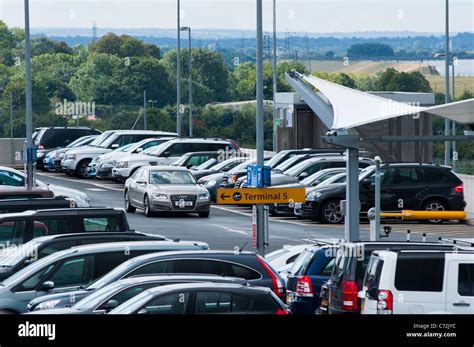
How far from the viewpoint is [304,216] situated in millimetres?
31844

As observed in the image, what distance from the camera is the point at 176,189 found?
31688 mm

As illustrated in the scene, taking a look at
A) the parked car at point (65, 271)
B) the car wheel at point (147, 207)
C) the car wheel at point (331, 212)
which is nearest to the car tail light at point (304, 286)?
the parked car at point (65, 271)

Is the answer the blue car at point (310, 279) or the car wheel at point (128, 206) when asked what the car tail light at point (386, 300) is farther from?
the car wheel at point (128, 206)

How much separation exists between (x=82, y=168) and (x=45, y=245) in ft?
94.8

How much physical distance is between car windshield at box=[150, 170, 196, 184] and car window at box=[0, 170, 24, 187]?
12.2 ft

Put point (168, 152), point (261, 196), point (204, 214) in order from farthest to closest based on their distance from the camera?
1. point (168, 152)
2. point (204, 214)
3. point (261, 196)

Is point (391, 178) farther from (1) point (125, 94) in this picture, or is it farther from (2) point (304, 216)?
(1) point (125, 94)

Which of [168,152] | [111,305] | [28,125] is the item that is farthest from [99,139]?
[111,305]

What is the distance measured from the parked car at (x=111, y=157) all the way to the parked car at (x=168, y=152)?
64 cm

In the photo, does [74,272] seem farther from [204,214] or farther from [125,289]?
[204,214]

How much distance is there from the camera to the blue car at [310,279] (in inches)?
585
